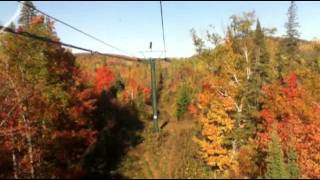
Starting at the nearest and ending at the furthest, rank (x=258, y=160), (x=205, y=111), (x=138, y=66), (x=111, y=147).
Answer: (x=111, y=147) < (x=258, y=160) < (x=205, y=111) < (x=138, y=66)

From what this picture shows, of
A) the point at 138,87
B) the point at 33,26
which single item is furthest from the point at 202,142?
the point at 138,87

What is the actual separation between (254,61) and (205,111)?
5.54 meters

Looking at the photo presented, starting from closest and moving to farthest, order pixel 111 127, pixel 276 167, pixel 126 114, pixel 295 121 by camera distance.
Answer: pixel 276 167 → pixel 111 127 → pixel 295 121 → pixel 126 114

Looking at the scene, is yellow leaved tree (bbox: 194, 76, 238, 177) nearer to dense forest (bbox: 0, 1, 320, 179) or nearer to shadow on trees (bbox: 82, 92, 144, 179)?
dense forest (bbox: 0, 1, 320, 179)

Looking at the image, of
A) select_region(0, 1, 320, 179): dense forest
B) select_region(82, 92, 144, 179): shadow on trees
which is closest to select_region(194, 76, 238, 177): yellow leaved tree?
select_region(0, 1, 320, 179): dense forest

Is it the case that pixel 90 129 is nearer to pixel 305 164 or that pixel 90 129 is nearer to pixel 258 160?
pixel 258 160

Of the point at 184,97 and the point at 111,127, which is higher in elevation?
the point at 184,97

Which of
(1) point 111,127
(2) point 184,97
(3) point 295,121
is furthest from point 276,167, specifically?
(2) point 184,97

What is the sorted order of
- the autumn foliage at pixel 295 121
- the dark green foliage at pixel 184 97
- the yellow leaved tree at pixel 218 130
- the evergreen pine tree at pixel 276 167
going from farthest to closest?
the dark green foliage at pixel 184 97 < the yellow leaved tree at pixel 218 130 < the autumn foliage at pixel 295 121 < the evergreen pine tree at pixel 276 167

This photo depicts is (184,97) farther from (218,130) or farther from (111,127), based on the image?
(111,127)

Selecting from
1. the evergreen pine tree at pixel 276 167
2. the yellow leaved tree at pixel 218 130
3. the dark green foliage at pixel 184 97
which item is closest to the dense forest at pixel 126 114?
the yellow leaved tree at pixel 218 130

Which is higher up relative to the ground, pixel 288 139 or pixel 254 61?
pixel 254 61

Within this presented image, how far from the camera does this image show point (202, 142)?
35.6 metres

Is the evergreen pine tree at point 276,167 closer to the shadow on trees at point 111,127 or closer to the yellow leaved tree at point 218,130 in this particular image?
the shadow on trees at point 111,127
